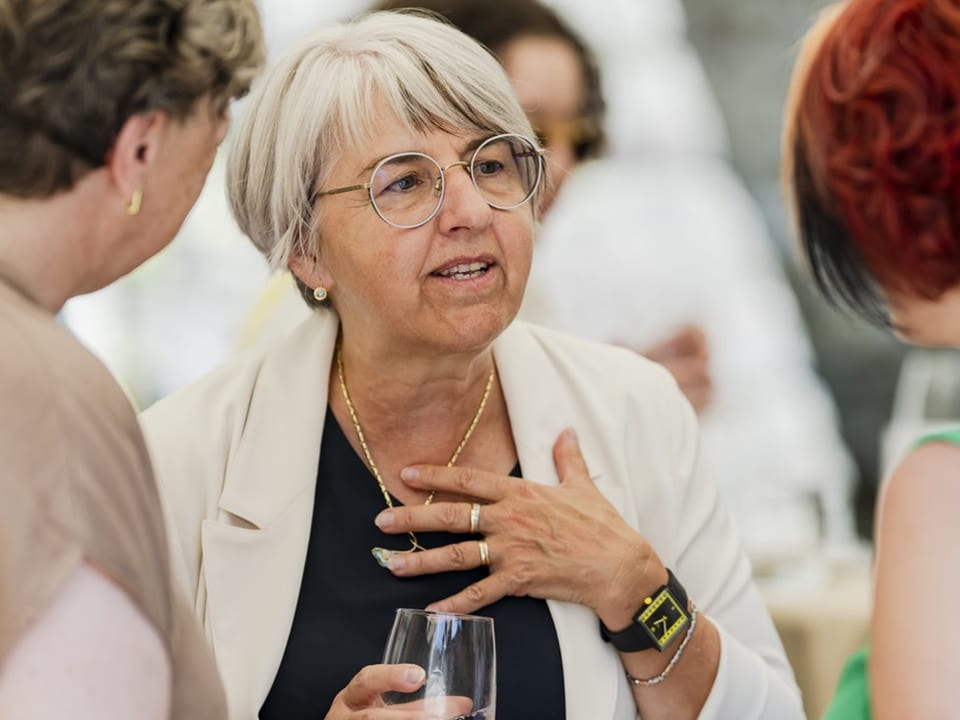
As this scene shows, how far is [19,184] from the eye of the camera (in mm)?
1223

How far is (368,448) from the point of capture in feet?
7.30

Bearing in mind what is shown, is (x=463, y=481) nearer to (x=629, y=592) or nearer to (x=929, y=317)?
(x=629, y=592)

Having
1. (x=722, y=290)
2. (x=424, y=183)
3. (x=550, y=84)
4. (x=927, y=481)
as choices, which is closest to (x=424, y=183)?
(x=424, y=183)

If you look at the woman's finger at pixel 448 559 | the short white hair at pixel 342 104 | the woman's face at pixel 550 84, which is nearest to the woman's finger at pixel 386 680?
the woman's finger at pixel 448 559

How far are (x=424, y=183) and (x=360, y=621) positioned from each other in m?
0.72

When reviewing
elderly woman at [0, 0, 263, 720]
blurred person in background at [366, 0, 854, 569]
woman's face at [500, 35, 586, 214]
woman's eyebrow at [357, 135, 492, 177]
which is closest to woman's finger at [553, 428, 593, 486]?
woman's eyebrow at [357, 135, 492, 177]

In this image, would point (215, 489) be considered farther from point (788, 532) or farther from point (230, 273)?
point (230, 273)

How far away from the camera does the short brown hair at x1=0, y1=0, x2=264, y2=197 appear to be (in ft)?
3.87

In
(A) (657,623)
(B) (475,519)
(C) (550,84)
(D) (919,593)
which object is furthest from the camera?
(C) (550,84)

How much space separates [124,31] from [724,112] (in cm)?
464

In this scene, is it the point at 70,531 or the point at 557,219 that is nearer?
the point at 70,531

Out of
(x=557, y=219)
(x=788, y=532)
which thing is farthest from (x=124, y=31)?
(x=557, y=219)

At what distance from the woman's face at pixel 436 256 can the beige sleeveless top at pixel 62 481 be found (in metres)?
0.87

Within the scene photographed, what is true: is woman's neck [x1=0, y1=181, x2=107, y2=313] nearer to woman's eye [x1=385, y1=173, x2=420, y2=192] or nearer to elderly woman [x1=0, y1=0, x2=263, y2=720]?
elderly woman [x1=0, y1=0, x2=263, y2=720]
